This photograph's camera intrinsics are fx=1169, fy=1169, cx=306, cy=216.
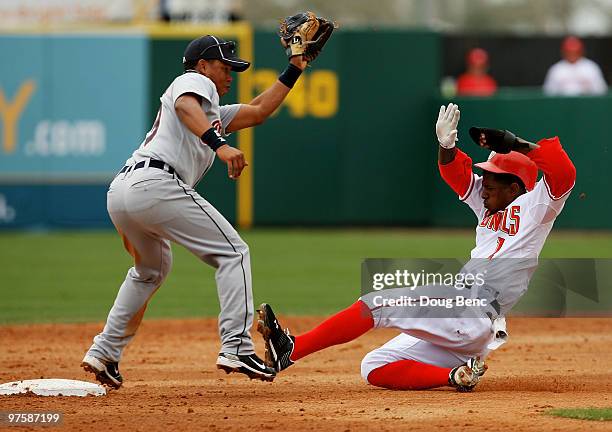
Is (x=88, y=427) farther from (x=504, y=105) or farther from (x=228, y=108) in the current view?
(x=504, y=105)

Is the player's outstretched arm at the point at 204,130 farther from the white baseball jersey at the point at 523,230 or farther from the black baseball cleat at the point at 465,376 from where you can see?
the black baseball cleat at the point at 465,376

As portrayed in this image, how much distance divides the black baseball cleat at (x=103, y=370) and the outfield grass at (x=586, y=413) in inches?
88.6

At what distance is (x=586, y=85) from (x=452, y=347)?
37.4 ft

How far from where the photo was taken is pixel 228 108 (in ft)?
21.0

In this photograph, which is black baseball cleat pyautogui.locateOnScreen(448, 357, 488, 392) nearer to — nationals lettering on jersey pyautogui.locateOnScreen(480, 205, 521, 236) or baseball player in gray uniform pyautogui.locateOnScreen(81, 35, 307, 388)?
nationals lettering on jersey pyautogui.locateOnScreen(480, 205, 521, 236)

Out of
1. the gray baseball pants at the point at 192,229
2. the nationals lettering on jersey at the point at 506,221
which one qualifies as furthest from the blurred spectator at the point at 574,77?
the gray baseball pants at the point at 192,229

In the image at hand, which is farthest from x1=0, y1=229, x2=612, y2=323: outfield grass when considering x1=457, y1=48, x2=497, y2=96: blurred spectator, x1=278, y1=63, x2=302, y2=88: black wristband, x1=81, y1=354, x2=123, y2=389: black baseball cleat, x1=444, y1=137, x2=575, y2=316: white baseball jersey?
x1=444, y1=137, x2=575, y2=316: white baseball jersey

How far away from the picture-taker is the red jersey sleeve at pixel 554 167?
570 cm

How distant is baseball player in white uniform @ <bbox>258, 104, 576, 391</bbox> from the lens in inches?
227

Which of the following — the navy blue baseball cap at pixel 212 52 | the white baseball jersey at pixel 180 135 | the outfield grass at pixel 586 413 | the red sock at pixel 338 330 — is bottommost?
the outfield grass at pixel 586 413

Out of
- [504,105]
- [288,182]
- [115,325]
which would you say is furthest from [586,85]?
[115,325]

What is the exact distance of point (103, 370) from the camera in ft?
19.8

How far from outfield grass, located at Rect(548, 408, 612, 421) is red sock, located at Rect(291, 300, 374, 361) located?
1.06 m

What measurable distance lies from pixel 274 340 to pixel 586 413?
1557 millimetres
